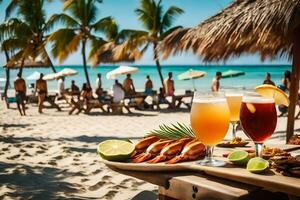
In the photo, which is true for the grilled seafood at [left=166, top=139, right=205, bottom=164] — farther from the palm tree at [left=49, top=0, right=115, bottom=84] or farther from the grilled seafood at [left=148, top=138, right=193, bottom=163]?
the palm tree at [left=49, top=0, right=115, bottom=84]

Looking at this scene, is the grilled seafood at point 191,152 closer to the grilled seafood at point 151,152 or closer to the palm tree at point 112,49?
the grilled seafood at point 151,152

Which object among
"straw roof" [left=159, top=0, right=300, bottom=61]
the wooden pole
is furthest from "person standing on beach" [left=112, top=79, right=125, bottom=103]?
the wooden pole

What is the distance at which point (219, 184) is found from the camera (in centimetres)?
128

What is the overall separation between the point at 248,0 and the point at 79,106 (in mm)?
10066

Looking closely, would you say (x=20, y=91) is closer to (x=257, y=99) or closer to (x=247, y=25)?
(x=247, y=25)

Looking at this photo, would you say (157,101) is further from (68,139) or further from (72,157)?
(72,157)

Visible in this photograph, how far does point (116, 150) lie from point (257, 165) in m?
0.62

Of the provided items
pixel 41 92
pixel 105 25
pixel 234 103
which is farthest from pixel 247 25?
pixel 105 25

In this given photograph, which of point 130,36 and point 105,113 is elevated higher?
point 130,36

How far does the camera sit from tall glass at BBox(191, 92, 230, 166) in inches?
54.0

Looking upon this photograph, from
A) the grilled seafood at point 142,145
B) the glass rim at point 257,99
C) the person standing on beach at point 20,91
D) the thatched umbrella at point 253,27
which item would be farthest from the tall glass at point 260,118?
the person standing on beach at point 20,91

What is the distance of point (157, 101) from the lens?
1515cm

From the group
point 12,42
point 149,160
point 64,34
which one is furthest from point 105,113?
point 149,160

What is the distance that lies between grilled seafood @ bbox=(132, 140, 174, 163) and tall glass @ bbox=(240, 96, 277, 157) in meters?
0.41
